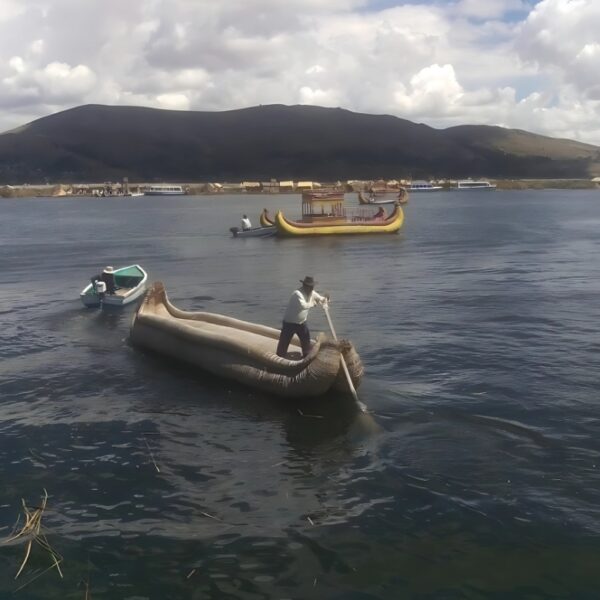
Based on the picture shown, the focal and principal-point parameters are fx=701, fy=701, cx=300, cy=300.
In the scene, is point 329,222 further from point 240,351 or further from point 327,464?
point 327,464

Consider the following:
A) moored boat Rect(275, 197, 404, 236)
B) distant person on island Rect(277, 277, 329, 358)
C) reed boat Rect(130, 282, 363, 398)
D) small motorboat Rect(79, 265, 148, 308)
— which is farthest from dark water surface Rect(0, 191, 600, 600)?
moored boat Rect(275, 197, 404, 236)

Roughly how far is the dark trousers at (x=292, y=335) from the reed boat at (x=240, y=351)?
29 cm

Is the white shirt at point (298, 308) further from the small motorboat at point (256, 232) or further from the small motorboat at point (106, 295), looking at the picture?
the small motorboat at point (256, 232)

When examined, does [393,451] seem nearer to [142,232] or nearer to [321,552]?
[321,552]

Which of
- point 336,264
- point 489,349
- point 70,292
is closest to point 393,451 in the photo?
point 489,349

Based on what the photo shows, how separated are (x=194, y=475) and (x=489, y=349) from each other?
11704 millimetres

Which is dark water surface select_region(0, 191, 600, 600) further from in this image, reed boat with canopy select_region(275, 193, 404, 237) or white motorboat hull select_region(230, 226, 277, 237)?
white motorboat hull select_region(230, 226, 277, 237)

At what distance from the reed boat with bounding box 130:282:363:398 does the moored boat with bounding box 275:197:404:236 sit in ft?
132

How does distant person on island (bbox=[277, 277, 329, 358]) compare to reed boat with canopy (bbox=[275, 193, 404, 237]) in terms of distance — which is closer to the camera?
distant person on island (bbox=[277, 277, 329, 358])

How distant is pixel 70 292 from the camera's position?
117 ft

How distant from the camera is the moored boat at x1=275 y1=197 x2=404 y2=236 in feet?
209

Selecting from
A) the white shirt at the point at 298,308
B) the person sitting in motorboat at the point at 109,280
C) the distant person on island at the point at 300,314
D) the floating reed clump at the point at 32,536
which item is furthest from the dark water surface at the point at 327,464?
the white shirt at the point at 298,308

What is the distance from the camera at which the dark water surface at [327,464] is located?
10.3 m

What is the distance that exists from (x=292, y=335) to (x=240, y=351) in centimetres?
168
